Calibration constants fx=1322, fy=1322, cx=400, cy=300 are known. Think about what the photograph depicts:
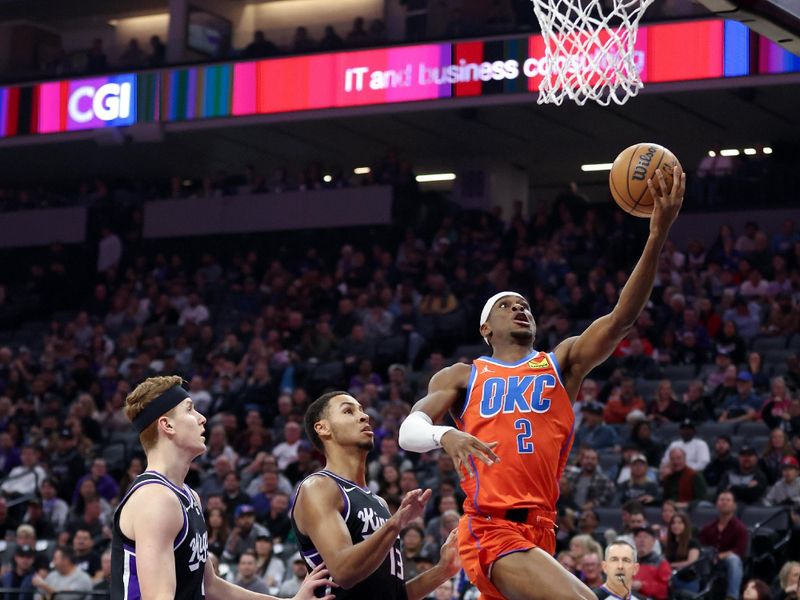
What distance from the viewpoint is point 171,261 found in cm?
2211

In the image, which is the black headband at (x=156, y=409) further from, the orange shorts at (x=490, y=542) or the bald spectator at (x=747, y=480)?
the bald spectator at (x=747, y=480)

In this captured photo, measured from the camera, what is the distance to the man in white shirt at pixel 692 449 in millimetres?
12548

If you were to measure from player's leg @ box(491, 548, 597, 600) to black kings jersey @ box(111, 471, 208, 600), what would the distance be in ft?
4.65

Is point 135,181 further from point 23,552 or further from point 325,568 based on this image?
point 325,568

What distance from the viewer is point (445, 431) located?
5.42 m

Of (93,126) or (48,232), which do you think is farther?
(48,232)

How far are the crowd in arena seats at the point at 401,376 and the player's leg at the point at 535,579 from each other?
4478 mm

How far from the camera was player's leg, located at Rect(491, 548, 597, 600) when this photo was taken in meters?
5.54

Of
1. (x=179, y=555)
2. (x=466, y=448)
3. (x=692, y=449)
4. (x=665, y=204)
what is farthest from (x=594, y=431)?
(x=179, y=555)

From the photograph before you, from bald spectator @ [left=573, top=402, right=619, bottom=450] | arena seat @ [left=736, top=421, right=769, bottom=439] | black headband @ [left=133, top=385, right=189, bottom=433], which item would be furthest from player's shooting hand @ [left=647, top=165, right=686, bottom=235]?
arena seat @ [left=736, top=421, right=769, bottom=439]

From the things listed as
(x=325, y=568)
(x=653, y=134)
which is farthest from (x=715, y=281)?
(x=325, y=568)

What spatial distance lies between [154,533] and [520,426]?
1.87 metres

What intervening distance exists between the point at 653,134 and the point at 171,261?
815cm

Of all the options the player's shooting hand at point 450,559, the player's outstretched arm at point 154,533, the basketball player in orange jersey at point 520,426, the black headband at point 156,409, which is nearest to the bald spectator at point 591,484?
the basketball player in orange jersey at point 520,426
